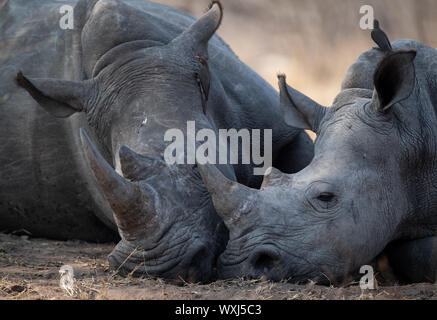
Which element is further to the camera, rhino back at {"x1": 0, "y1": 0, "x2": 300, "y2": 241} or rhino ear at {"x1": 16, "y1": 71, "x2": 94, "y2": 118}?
rhino back at {"x1": 0, "y1": 0, "x2": 300, "y2": 241}

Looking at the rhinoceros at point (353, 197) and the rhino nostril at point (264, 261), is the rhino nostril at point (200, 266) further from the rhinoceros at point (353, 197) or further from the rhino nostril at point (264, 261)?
the rhino nostril at point (264, 261)

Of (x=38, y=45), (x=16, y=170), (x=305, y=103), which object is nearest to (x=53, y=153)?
(x=16, y=170)

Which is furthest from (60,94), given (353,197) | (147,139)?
(353,197)

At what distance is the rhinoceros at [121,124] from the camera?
4.01 meters

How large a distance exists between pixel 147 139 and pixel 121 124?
367 millimetres

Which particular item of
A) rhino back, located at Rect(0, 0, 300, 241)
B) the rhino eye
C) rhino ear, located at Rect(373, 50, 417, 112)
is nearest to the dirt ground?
the rhino eye

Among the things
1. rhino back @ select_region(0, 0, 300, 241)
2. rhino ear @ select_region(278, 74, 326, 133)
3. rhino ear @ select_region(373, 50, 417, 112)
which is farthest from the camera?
rhino back @ select_region(0, 0, 300, 241)

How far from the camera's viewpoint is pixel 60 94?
195 inches

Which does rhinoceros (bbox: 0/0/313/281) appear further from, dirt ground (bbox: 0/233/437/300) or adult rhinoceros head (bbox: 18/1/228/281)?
dirt ground (bbox: 0/233/437/300)

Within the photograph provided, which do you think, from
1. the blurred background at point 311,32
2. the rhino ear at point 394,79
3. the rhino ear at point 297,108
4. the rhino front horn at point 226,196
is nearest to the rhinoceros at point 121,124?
the rhino front horn at point 226,196

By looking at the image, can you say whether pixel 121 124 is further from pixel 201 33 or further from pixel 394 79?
pixel 394 79

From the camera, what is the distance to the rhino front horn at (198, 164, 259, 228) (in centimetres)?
406

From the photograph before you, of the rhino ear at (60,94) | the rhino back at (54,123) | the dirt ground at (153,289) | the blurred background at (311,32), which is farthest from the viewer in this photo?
the blurred background at (311,32)

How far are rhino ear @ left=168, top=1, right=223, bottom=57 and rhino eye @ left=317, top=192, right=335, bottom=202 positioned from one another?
154 cm
